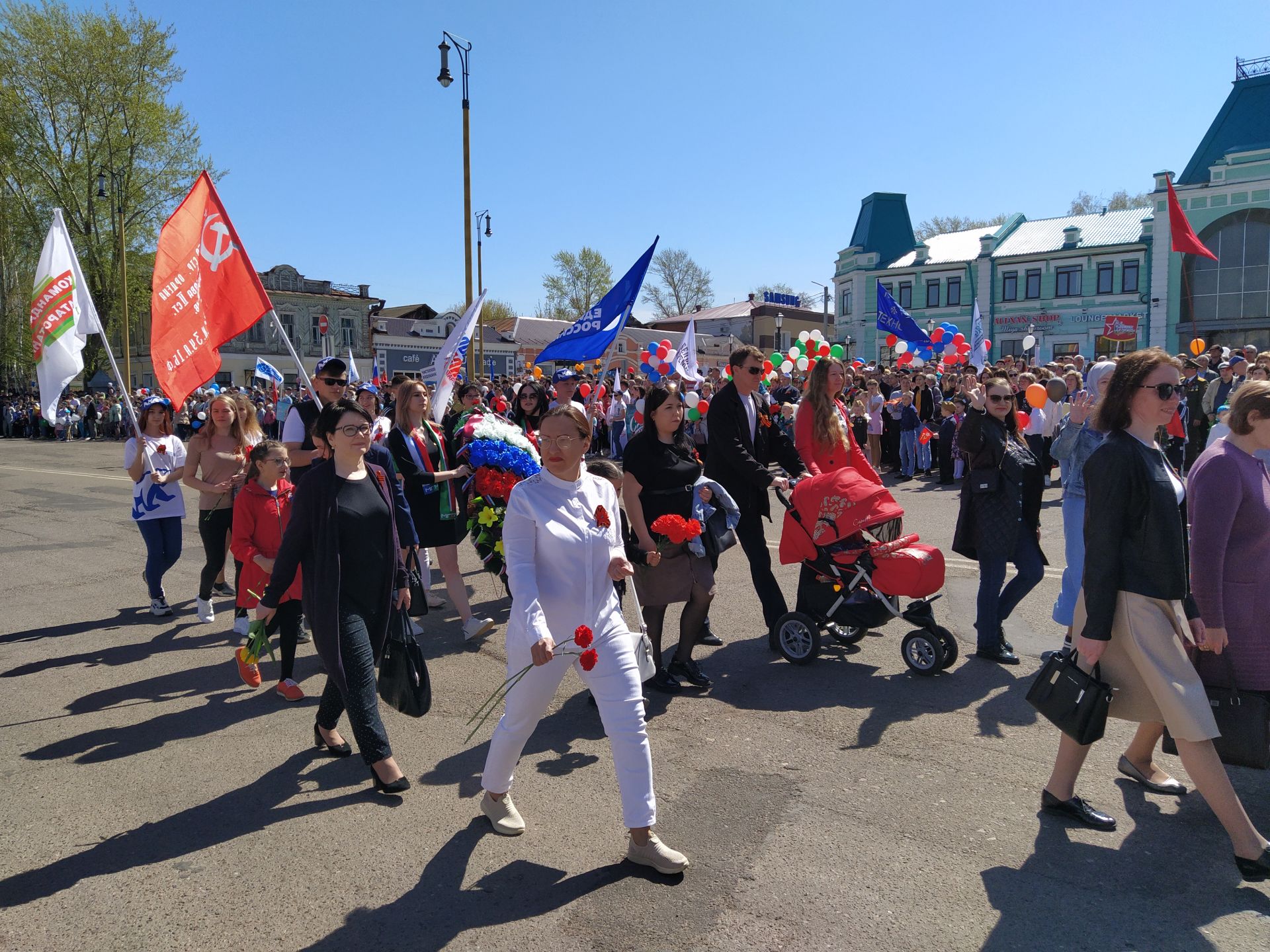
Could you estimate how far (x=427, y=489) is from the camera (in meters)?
6.82

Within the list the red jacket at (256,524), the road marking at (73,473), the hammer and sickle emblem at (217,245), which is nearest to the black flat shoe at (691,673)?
the red jacket at (256,524)

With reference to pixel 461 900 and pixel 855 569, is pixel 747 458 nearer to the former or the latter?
pixel 855 569

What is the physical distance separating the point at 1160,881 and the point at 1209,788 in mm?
386

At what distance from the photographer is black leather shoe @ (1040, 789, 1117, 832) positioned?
12.0 feet

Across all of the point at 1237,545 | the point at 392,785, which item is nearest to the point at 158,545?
the point at 392,785

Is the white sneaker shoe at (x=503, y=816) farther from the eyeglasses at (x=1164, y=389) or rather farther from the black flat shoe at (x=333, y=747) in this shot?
the eyeglasses at (x=1164, y=389)

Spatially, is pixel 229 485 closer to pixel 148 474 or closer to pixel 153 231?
pixel 148 474

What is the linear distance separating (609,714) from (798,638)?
9.04 ft

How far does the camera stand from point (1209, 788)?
329 centimetres

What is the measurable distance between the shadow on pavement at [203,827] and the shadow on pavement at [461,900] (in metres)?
0.75

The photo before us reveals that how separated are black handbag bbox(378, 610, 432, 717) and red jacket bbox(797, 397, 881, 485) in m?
3.18

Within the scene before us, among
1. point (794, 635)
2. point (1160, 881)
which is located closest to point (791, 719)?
point (794, 635)

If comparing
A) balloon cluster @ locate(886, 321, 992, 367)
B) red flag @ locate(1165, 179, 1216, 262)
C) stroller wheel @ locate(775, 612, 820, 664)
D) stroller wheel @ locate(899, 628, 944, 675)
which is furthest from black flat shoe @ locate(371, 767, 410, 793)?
balloon cluster @ locate(886, 321, 992, 367)

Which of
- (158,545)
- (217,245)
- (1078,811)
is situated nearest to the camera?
(1078,811)
